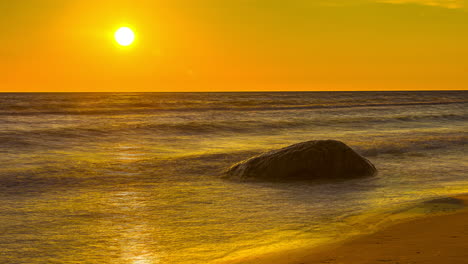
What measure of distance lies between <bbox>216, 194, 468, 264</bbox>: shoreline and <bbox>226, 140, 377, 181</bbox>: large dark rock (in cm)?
330

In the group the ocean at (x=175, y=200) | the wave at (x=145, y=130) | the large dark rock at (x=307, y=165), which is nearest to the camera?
the ocean at (x=175, y=200)

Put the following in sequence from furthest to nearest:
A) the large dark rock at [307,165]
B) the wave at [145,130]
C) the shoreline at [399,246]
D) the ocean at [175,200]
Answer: the wave at [145,130] < the large dark rock at [307,165] < the ocean at [175,200] < the shoreline at [399,246]

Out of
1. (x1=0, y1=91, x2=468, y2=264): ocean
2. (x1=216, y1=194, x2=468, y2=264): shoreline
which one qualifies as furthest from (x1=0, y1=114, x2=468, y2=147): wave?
(x1=216, y1=194, x2=468, y2=264): shoreline

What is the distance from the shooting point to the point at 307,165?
9695 millimetres

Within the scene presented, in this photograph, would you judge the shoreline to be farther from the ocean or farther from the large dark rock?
the large dark rock

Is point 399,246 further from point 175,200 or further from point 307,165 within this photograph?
point 307,165

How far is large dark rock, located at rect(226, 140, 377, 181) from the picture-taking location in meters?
9.62

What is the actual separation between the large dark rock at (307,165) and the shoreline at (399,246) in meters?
3.30

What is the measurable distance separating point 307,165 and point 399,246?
15.9 feet

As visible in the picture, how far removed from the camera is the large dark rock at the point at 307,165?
31.6 feet

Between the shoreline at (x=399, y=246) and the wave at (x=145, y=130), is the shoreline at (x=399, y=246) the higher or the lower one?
the lower one

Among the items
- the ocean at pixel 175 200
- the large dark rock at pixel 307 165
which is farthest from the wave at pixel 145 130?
the large dark rock at pixel 307 165

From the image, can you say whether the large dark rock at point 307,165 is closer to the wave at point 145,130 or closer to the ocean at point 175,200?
the ocean at point 175,200

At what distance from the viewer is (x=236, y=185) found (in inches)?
355
